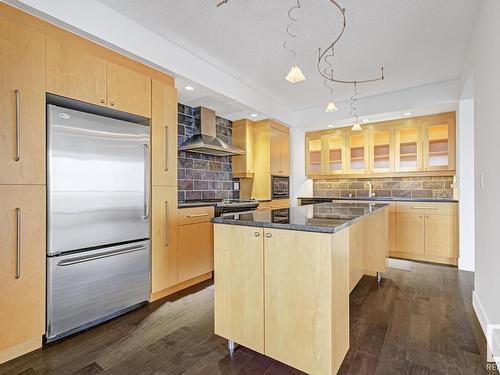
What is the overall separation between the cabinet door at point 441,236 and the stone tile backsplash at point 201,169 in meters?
3.00

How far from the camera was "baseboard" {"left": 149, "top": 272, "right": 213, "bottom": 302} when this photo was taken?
260cm

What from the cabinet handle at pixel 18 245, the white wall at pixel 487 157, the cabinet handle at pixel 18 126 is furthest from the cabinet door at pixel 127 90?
the white wall at pixel 487 157

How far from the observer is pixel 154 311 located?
2355mm

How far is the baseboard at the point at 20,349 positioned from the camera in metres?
1.66

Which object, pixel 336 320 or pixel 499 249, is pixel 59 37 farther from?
pixel 499 249

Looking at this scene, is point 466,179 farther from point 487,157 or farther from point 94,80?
point 94,80

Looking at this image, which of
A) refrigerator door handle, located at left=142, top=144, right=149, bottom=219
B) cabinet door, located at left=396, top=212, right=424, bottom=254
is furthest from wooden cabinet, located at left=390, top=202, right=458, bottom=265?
refrigerator door handle, located at left=142, top=144, right=149, bottom=219

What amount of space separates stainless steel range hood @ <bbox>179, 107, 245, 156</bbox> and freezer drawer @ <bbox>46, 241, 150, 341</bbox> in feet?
4.96

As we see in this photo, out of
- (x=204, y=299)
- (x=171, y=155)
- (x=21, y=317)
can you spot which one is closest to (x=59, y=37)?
(x=171, y=155)

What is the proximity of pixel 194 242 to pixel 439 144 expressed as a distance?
3.94 metres

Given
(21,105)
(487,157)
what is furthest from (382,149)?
(21,105)

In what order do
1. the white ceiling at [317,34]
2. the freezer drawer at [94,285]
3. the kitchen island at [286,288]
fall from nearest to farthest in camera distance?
the kitchen island at [286,288] < the freezer drawer at [94,285] < the white ceiling at [317,34]

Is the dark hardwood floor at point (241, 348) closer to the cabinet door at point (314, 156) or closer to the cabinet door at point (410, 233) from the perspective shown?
the cabinet door at point (410, 233)

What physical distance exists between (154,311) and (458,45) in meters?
3.89
